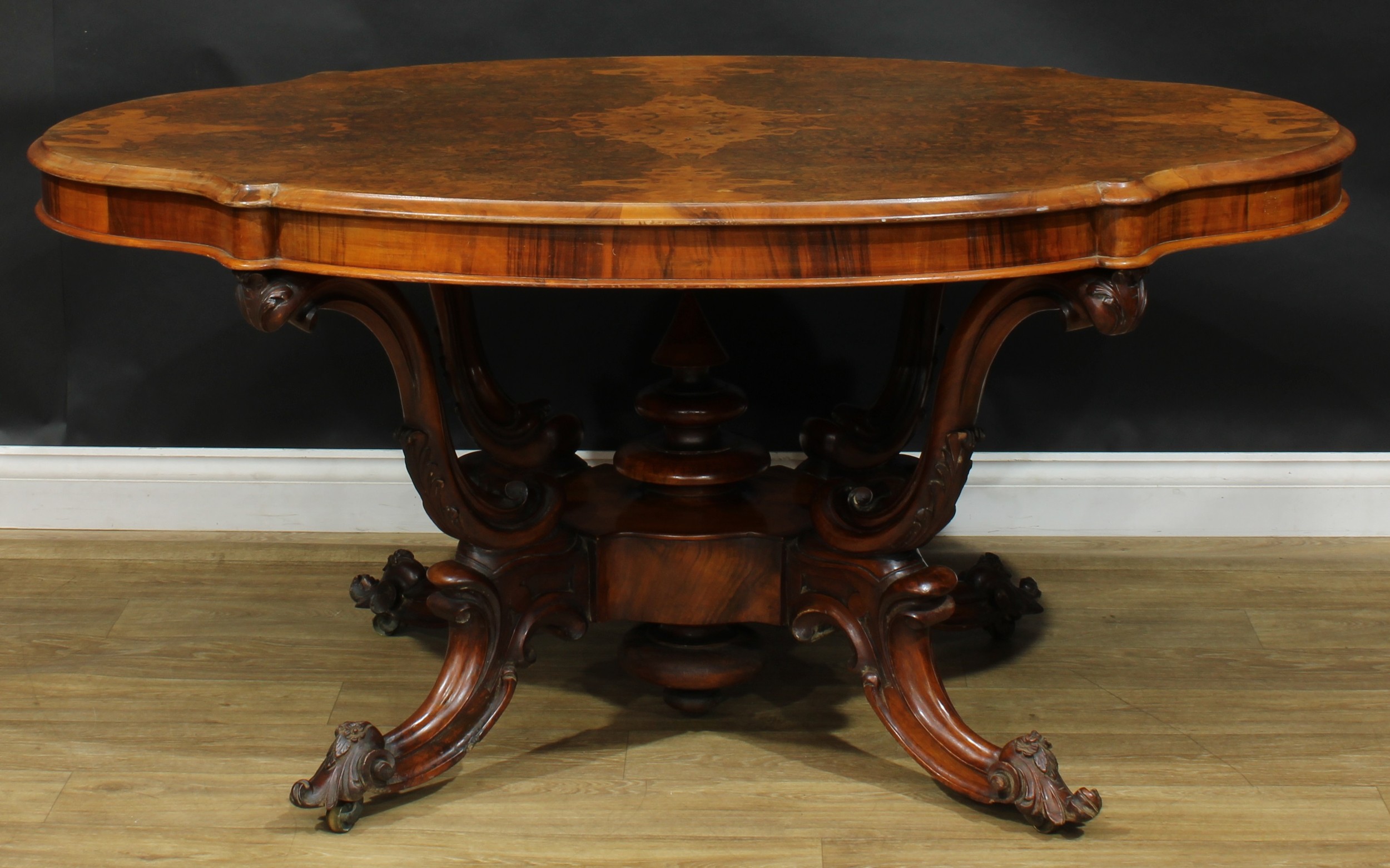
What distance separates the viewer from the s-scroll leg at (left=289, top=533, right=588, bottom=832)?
58.8 inches

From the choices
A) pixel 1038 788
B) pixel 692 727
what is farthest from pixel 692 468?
pixel 1038 788

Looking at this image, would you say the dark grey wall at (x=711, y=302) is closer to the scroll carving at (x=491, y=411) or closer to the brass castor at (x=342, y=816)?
the scroll carving at (x=491, y=411)

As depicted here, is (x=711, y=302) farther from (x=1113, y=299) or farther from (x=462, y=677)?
(x=1113, y=299)

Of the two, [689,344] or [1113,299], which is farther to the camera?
[689,344]

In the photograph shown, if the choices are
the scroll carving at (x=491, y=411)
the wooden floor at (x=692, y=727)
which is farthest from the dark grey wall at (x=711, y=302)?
the scroll carving at (x=491, y=411)

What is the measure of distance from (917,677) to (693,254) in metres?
0.64

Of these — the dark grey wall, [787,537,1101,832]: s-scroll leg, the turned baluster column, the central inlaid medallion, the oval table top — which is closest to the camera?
the oval table top

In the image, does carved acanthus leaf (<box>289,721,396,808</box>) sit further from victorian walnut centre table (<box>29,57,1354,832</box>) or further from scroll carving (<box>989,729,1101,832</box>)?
scroll carving (<box>989,729,1101,832</box>)

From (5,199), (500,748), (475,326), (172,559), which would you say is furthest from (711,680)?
(5,199)

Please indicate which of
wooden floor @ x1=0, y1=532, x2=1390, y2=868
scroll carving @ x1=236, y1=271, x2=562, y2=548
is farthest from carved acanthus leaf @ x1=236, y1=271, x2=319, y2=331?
wooden floor @ x1=0, y1=532, x2=1390, y2=868

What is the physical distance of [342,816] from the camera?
150 centimetres

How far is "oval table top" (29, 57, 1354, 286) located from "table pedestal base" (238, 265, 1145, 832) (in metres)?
0.13

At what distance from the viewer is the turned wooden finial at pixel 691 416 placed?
1.70m

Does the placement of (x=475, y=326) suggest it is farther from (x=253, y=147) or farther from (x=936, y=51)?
(x=936, y=51)
